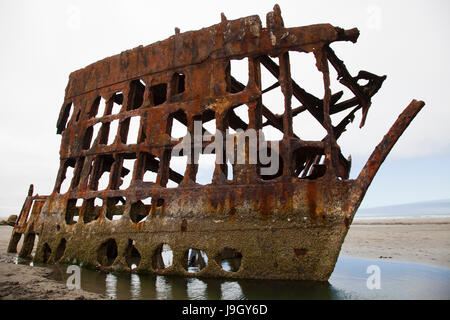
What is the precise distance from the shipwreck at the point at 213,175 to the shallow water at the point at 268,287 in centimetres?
15

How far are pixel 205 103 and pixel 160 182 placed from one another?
55.4 inches

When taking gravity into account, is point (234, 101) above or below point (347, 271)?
above

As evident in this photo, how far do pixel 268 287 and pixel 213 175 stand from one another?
1.61 m

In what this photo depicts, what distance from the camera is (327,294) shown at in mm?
2924

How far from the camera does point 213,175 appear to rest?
3.99m

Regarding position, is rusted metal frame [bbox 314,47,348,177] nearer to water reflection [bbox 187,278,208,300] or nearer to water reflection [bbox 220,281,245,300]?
water reflection [bbox 220,281,245,300]

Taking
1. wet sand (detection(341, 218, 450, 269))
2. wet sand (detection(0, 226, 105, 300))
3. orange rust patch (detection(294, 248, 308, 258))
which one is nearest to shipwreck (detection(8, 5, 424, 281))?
orange rust patch (detection(294, 248, 308, 258))

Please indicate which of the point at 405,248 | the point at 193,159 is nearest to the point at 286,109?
the point at 193,159

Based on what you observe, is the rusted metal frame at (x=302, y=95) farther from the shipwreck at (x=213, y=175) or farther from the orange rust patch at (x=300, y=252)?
the orange rust patch at (x=300, y=252)

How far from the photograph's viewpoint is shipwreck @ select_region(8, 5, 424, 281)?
336cm

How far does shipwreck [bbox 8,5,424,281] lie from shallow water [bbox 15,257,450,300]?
15cm

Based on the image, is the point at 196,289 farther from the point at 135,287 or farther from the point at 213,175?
the point at 213,175

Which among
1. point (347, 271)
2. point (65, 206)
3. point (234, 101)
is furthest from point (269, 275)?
point (65, 206)
